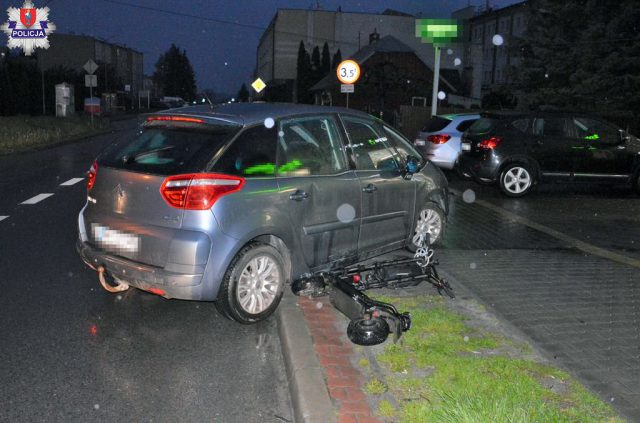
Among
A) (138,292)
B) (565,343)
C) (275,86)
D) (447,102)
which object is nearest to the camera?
(565,343)

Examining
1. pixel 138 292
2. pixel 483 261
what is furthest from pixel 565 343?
pixel 138 292

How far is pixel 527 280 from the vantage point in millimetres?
6602

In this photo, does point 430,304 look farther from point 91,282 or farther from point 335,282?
point 91,282

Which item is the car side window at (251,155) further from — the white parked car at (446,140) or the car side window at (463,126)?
the car side window at (463,126)

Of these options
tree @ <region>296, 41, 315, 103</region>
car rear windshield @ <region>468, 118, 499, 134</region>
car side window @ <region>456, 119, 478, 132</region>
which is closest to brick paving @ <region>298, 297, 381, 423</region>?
car rear windshield @ <region>468, 118, 499, 134</region>

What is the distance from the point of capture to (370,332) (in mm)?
4629

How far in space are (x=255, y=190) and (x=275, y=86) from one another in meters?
77.5

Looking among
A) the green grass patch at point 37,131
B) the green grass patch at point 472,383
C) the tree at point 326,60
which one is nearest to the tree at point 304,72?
the tree at point 326,60

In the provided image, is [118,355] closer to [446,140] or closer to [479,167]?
[479,167]

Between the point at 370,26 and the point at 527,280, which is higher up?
the point at 370,26

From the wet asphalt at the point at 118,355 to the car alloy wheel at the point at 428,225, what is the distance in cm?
246

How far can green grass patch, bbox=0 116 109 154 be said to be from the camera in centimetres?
2203

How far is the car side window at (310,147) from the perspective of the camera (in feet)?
18.0

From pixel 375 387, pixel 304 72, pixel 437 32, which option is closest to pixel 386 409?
pixel 375 387
